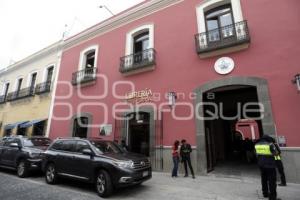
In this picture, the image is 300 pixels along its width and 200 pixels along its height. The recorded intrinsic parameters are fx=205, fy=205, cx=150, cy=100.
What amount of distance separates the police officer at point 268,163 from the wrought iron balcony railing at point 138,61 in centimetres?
652

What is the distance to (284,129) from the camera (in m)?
7.25

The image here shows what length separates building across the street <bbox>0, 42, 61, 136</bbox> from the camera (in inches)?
598

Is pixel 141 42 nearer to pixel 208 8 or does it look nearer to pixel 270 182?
pixel 208 8

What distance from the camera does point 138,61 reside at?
11.3m

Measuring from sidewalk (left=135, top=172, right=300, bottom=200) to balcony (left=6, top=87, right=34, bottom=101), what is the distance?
13.7 m

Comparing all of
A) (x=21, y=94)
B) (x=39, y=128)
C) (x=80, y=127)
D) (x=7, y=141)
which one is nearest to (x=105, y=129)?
(x=80, y=127)

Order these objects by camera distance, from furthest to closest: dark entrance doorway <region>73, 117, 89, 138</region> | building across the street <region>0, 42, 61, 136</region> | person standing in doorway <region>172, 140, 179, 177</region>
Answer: building across the street <region>0, 42, 61, 136</region> < dark entrance doorway <region>73, 117, 89, 138</region> < person standing in doorway <region>172, 140, 179, 177</region>

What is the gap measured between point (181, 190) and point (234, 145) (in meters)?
13.9

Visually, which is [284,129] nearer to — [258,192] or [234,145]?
[258,192]

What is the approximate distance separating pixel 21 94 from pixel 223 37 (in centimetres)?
1663

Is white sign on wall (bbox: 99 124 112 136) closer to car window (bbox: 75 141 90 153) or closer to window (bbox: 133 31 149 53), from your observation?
car window (bbox: 75 141 90 153)

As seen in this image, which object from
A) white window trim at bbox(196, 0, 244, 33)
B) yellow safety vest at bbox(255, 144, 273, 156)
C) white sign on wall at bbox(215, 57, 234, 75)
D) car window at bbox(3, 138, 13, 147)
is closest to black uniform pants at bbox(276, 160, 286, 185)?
yellow safety vest at bbox(255, 144, 273, 156)

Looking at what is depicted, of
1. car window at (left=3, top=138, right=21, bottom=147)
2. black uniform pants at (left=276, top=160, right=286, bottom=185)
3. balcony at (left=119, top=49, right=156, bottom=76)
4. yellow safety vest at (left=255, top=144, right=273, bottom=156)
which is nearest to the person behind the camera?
yellow safety vest at (left=255, top=144, right=273, bottom=156)

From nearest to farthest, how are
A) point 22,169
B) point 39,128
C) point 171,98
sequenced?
point 22,169 < point 171,98 < point 39,128
